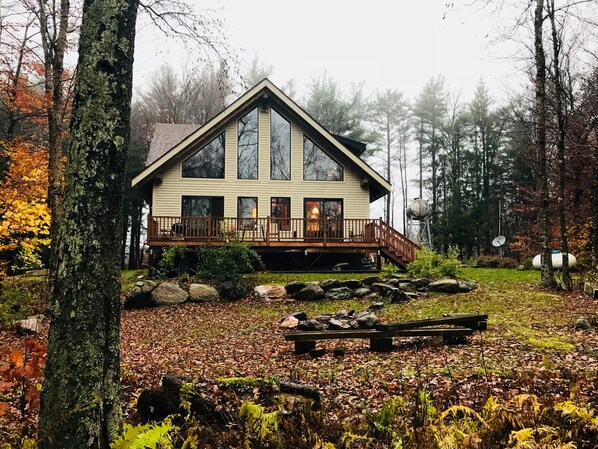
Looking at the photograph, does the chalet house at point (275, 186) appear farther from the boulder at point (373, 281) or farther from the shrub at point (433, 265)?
the boulder at point (373, 281)

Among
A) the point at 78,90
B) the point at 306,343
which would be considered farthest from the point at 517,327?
the point at 78,90

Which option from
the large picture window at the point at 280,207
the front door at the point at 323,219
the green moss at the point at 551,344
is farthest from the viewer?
the large picture window at the point at 280,207

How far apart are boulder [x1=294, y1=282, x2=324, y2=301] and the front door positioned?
5.29 metres

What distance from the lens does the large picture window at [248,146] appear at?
2005cm

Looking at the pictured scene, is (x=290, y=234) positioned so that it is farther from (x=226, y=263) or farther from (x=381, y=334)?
(x=381, y=334)

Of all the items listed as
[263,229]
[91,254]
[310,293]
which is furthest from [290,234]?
[91,254]

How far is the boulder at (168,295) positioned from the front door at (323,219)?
6706 millimetres

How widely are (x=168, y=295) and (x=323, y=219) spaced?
7.76 meters

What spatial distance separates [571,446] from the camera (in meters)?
2.69

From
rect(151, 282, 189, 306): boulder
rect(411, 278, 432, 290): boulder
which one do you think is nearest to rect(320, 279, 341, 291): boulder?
rect(411, 278, 432, 290): boulder

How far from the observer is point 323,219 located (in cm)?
1819

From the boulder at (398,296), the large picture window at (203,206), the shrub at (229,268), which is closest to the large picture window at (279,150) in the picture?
the large picture window at (203,206)

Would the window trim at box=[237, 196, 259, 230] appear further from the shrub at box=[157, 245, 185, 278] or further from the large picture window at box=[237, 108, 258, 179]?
the shrub at box=[157, 245, 185, 278]

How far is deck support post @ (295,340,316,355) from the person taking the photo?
22.4 feet
